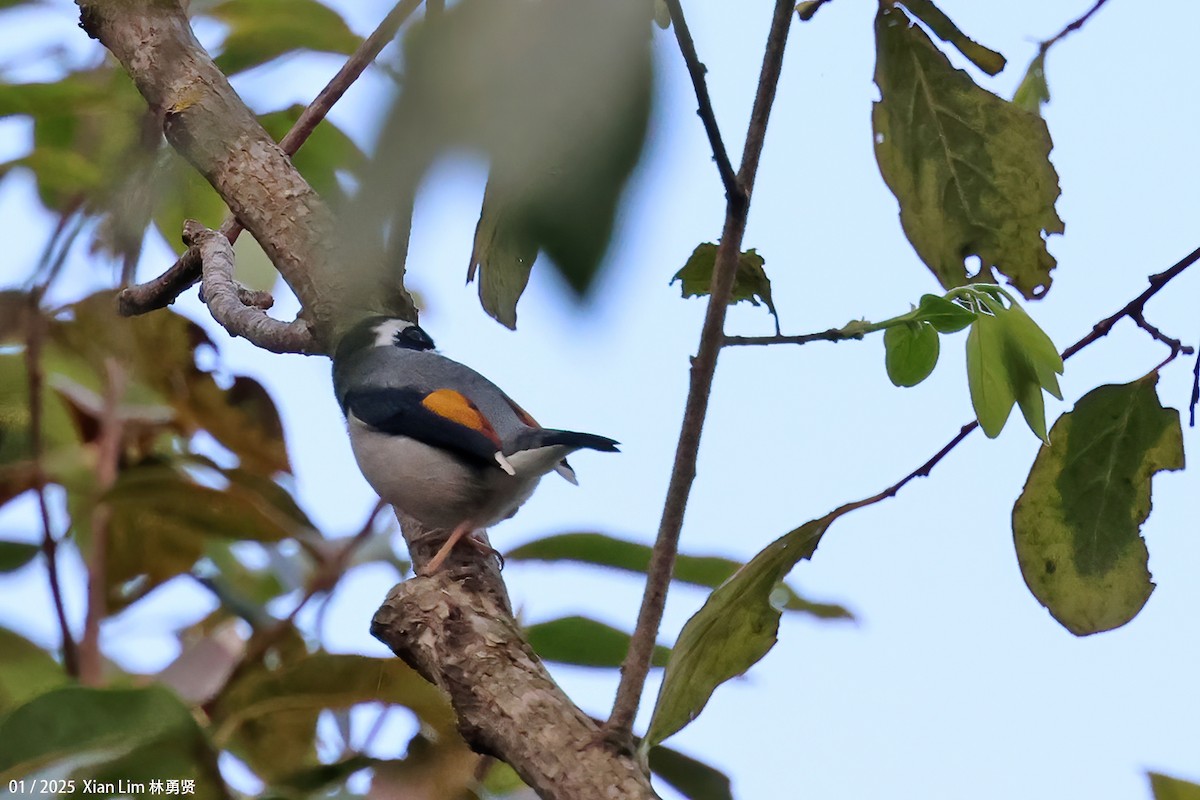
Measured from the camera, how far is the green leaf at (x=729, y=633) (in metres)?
1.05

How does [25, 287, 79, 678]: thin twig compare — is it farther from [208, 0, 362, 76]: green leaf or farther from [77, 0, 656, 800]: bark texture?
[208, 0, 362, 76]: green leaf

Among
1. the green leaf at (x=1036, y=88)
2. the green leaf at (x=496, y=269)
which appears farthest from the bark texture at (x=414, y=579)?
the green leaf at (x=1036, y=88)

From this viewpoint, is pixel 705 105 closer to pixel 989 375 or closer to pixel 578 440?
pixel 989 375

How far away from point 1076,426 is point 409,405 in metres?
1.08

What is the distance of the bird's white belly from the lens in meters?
1.81

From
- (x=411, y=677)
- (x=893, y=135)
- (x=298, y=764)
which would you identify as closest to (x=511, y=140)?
(x=893, y=135)

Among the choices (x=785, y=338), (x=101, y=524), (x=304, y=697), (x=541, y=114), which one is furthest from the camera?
(x=101, y=524)

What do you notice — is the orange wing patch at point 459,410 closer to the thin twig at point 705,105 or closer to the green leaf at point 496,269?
the green leaf at point 496,269

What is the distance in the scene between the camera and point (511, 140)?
24 centimetres

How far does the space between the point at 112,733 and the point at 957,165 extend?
1.13 metres

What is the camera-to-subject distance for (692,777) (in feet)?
4.95

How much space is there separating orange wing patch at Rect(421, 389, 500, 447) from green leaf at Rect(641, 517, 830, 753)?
2.66 ft

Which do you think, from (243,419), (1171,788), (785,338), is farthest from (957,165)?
(243,419)

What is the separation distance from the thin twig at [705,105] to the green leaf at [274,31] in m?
1.36
